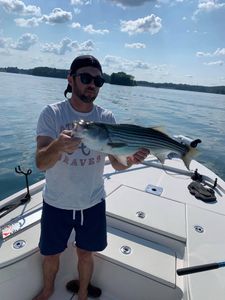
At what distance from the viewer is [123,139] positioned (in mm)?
2289

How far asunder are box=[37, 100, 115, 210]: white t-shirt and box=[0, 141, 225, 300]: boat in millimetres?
A: 699

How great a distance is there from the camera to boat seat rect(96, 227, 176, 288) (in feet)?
9.10

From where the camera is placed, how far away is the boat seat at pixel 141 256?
9.10 ft

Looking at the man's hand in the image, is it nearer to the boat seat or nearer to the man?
the man

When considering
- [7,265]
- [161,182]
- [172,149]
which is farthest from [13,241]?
[161,182]

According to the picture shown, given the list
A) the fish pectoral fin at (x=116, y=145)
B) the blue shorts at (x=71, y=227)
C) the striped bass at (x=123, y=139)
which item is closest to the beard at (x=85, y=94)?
the striped bass at (x=123, y=139)

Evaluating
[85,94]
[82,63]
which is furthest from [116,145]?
[82,63]

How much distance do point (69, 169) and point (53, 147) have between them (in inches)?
16.5

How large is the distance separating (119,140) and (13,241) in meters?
1.56

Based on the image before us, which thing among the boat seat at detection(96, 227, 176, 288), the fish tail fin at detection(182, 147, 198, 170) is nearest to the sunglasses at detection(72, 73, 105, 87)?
the fish tail fin at detection(182, 147, 198, 170)

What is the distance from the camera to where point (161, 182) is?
4.69 metres

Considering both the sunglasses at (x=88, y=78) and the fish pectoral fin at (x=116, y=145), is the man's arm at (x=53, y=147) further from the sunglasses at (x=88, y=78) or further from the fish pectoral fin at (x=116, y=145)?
the sunglasses at (x=88, y=78)

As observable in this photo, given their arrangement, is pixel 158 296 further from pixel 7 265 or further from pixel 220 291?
pixel 7 265

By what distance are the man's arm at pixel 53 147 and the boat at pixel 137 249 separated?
1.07 meters
